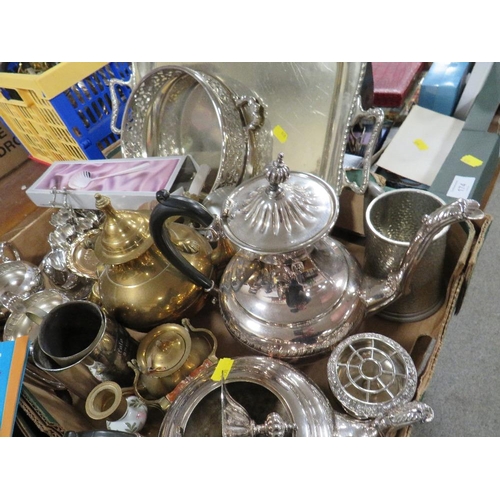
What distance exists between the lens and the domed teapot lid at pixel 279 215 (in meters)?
0.51

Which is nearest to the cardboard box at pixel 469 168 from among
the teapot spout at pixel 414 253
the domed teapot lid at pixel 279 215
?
the teapot spout at pixel 414 253

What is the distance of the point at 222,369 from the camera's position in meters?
0.56

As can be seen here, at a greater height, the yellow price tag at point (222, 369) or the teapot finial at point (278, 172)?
the teapot finial at point (278, 172)

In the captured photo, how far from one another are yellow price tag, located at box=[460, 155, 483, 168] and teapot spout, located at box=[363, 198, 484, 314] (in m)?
0.40

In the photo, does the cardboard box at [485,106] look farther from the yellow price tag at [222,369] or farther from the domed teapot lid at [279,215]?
the yellow price tag at [222,369]

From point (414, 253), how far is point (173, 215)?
343 millimetres

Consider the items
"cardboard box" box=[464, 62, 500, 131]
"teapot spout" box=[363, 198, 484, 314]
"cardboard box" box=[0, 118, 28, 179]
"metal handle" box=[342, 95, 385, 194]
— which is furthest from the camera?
"cardboard box" box=[0, 118, 28, 179]

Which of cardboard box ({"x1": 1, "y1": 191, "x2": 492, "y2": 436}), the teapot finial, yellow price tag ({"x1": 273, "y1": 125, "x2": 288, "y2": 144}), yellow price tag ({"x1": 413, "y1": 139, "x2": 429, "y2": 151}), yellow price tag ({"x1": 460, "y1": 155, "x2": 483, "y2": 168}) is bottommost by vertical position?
cardboard box ({"x1": 1, "y1": 191, "x2": 492, "y2": 436})

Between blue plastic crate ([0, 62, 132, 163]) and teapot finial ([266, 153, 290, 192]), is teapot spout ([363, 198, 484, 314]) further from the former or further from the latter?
blue plastic crate ([0, 62, 132, 163])

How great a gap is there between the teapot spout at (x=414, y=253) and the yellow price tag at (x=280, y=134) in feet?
1.20

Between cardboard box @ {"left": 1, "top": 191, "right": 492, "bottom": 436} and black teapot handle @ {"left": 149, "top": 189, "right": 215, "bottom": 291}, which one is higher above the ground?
black teapot handle @ {"left": 149, "top": 189, "right": 215, "bottom": 291}

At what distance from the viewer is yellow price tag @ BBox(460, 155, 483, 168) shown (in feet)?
2.82

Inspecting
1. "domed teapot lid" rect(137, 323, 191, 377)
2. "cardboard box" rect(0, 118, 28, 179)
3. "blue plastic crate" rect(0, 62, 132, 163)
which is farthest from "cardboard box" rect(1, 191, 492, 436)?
"cardboard box" rect(0, 118, 28, 179)

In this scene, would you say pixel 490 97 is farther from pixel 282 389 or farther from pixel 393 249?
pixel 282 389
